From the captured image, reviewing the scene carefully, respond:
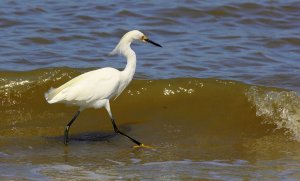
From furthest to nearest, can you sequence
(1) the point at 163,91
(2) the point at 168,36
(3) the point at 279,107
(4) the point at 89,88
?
(2) the point at 168,36 < (1) the point at 163,91 < (3) the point at 279,107 < (4) the point at 89,88

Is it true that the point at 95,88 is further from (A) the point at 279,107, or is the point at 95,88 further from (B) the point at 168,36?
(B) the point at 168,36

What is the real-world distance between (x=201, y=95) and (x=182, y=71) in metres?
0.89

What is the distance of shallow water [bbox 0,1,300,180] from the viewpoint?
7.31 m

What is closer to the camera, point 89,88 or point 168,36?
point 89,88

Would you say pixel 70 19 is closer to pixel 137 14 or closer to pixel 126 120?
pixel 137 14

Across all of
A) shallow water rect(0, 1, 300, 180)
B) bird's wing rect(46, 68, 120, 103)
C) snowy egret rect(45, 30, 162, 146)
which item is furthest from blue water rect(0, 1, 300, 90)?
bird's wing rect(46, 68, 120, 103)

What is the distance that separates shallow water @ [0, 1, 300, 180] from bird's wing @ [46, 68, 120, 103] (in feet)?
1.72

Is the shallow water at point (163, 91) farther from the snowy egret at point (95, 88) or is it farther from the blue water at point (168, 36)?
the snowy egret at point (95, 88)

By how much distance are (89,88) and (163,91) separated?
6.10 feet

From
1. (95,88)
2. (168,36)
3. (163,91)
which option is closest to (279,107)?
(163,91)

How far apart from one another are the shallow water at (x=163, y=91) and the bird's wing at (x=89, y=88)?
1.72 feet

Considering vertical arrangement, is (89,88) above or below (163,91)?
above

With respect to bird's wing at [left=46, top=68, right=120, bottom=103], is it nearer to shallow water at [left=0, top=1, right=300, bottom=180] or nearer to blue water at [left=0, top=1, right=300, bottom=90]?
shallow water at [left=0, top=1, right=300, bottom=180]

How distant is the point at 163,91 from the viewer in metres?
9.78
